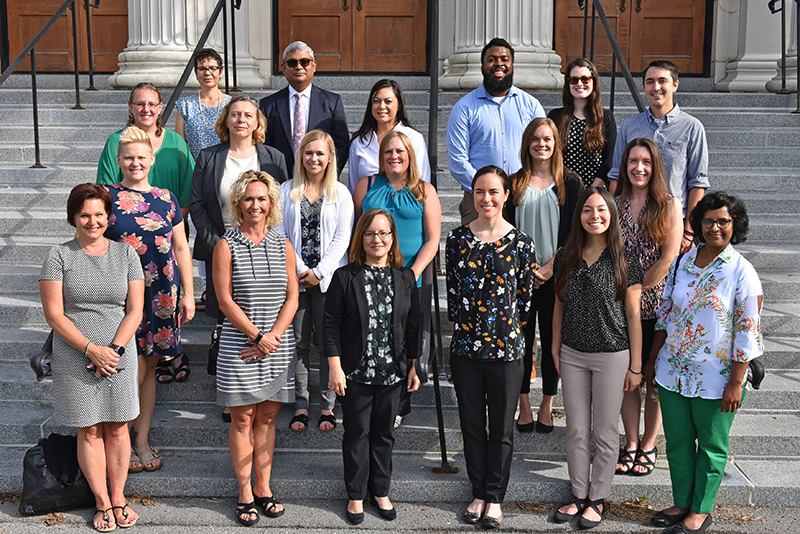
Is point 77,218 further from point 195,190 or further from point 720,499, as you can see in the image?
point 720,499

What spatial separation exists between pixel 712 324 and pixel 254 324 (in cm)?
220

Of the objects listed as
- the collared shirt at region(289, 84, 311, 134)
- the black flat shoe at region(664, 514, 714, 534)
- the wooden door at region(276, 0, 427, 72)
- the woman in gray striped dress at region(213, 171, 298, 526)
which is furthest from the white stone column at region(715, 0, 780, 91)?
the woman in gray striped dress at region(213, 171, 298, 526)

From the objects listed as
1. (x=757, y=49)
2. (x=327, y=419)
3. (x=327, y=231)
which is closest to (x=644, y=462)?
(x=327, y=419)

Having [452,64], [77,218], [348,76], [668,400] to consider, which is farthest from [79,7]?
[668,400]

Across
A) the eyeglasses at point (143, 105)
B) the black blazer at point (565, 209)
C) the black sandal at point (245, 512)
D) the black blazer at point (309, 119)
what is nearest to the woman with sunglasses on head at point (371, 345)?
A: the black sandal at point (245, 512)

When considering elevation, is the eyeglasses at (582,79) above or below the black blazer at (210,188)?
above

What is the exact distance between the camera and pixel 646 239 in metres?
4.29

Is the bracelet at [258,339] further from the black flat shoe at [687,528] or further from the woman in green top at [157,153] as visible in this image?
the black flat shoe at [687,528]

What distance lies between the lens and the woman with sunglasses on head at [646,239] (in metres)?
4.20

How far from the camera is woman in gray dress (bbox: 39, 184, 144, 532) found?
389 cm

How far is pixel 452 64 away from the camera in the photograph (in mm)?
8781

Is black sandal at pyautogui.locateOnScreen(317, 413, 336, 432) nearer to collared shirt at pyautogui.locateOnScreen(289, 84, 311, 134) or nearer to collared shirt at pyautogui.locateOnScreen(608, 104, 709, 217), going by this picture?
collared shirt at pyautogui.locateOnScreen(289, 84, 311, 134)

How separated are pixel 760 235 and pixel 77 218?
5.10 meters

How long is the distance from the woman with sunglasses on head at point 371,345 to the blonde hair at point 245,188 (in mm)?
438
